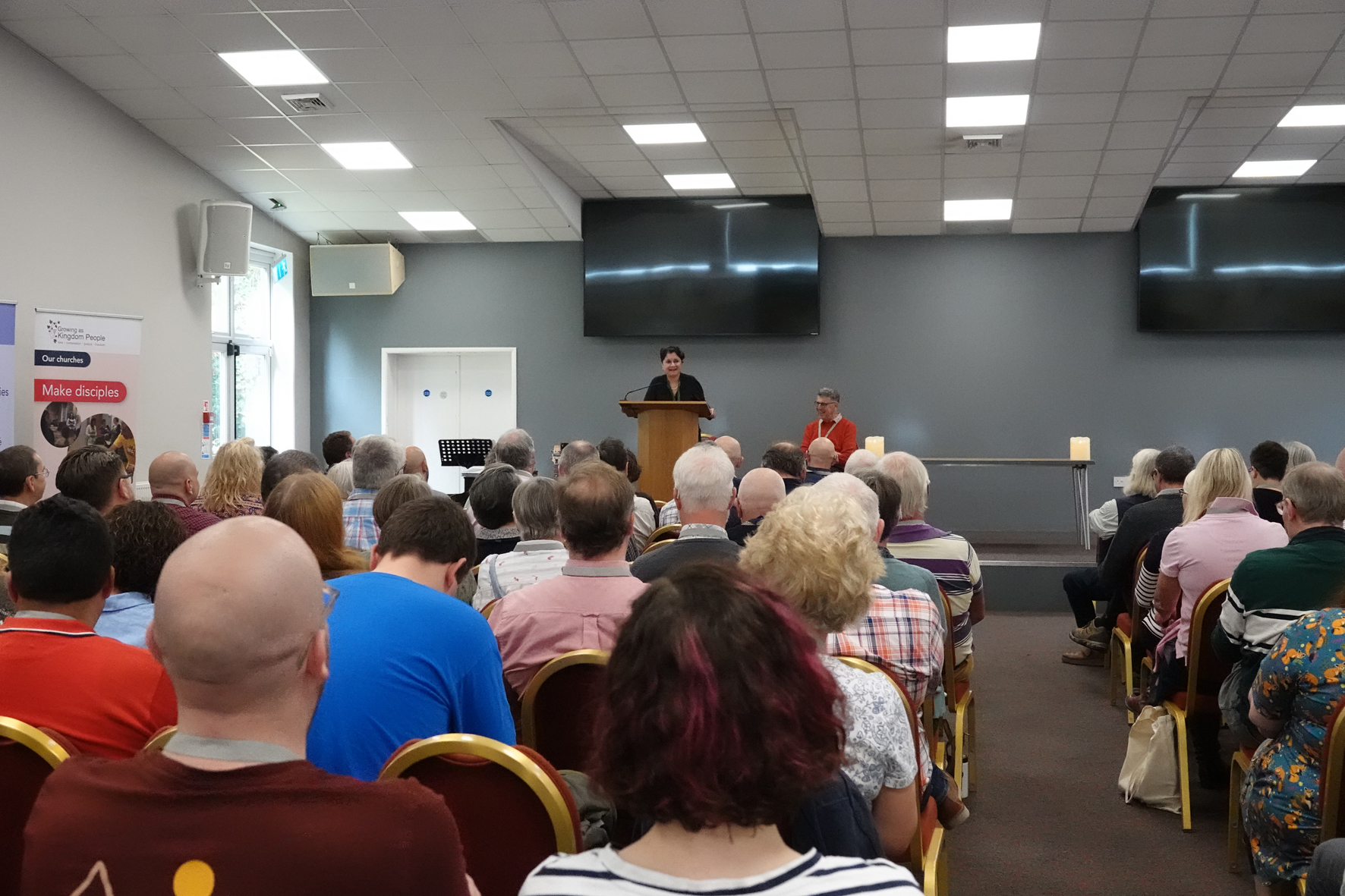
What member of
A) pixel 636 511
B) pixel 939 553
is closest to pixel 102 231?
pixel 636 511

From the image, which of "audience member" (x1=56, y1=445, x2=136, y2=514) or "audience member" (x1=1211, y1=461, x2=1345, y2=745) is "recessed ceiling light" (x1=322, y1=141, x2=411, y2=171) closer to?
"audience member" (x1=56, y1=445, x2=136, y2=514)

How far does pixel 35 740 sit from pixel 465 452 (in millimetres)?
8215

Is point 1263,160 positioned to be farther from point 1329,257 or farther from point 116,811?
point 116,811

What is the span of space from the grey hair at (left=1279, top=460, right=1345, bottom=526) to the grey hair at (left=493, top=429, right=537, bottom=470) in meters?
3.61

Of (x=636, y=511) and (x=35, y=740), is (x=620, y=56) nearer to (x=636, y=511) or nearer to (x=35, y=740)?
(x=636, y=511)

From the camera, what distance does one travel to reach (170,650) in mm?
1167

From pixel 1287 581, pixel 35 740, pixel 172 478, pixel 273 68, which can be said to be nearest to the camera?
pixel 35 740

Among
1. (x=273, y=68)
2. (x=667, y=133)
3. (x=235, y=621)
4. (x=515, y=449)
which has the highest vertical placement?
(x=273, y=68)

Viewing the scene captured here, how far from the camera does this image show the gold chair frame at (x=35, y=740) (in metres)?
1.66

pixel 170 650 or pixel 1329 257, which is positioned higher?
pixel 1329 257

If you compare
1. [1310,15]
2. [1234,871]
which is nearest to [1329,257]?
[1310,15]

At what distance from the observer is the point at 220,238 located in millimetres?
9172

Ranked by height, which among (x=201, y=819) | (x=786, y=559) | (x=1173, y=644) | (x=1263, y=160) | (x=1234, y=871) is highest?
(x=1263, y=160)

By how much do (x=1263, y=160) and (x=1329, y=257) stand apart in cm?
133
